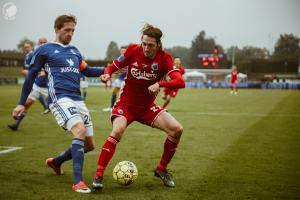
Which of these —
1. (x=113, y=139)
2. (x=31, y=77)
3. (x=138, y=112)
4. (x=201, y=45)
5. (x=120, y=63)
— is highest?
(x=201, y=45)

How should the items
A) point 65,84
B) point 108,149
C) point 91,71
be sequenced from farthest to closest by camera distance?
point 91,71 < point 65,84 < point 108,149

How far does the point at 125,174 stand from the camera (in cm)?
602

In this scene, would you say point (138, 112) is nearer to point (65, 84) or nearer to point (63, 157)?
point (65, 84)

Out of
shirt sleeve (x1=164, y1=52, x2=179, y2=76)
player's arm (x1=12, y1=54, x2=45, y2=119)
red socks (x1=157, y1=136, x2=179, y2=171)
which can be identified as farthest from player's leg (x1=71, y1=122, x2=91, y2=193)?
shirt sleeve (x1=164, y1=52, x2=179, y2=76)

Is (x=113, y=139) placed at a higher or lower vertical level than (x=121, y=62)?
lower

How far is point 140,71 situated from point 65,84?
1163 millimetres

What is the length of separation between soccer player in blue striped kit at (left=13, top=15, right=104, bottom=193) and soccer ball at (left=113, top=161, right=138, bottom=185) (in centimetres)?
53

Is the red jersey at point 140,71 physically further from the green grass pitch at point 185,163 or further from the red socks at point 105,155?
the green grass pitch at point 185,163

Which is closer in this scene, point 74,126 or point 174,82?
point 74,126

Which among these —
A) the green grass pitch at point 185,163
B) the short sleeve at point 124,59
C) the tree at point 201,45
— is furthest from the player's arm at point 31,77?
the tree at point 201,45

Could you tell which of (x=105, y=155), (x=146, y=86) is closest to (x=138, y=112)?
(x=146, y=86)

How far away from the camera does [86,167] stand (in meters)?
7.30

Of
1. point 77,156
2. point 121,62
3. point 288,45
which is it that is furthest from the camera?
point 288,45

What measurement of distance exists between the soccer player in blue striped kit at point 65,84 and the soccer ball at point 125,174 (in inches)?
20.9
